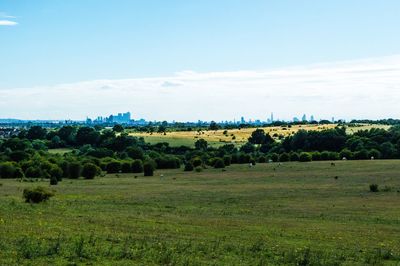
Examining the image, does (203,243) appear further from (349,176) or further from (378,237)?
(349,176)

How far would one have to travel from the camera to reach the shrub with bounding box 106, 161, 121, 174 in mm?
116250

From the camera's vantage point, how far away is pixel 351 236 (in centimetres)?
3428

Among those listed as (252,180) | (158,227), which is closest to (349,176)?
(252,180)

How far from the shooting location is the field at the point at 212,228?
24.0 meters

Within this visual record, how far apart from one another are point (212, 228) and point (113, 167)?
271 ft

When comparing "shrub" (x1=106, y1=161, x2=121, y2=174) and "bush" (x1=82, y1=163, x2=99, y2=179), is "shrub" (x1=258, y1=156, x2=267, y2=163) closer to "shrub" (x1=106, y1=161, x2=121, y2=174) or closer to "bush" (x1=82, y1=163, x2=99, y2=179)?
"shrub" (x1=106, y1=161, x2=121, y2=174)

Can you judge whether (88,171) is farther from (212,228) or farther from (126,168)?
(212,228)

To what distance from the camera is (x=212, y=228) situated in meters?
35.9

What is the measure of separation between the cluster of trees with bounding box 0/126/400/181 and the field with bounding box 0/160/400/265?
116ft

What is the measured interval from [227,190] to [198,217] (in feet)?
97.8

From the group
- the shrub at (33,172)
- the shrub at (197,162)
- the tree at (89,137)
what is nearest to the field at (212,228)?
the shrub at (33,172)

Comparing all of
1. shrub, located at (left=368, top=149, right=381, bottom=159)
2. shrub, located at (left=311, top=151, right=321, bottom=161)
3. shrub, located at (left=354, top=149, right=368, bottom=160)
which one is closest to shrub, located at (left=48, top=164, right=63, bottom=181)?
shrub, located at (left=311, top=151, right=321, bottom=161)

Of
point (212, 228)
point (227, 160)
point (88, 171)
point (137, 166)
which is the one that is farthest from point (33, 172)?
point (212, 228)

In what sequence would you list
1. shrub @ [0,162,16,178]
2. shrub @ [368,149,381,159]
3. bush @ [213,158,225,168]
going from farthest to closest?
1. shrub @ [368,149,381,159]
2. bush @ [213,158,225,168]
3. shrub @ [0,162,16,178]
